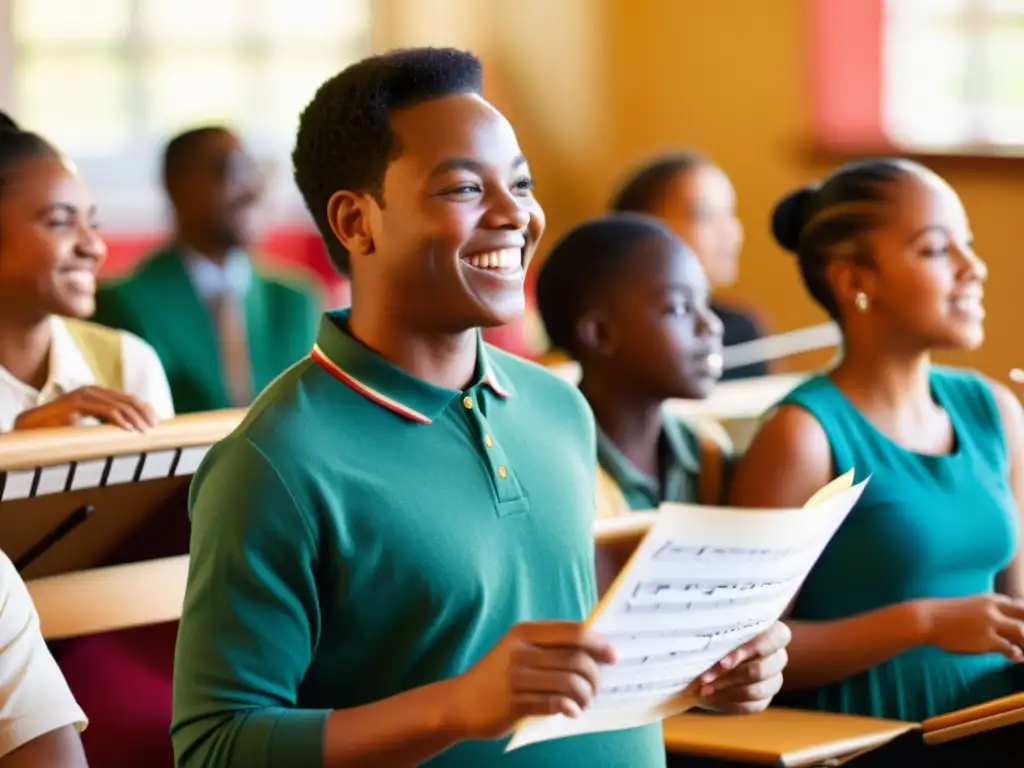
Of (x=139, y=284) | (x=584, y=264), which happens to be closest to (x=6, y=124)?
(x=584, y=264)

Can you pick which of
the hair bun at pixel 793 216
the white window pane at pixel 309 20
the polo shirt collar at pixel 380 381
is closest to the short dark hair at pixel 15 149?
the hair bun at pixel 793 216

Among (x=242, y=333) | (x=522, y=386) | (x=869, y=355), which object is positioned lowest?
(x=242, y=333)

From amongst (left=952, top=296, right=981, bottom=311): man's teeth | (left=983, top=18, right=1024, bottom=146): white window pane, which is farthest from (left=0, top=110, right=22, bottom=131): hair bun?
(left=983, top=18, right=1024, bottom=146): white window pane

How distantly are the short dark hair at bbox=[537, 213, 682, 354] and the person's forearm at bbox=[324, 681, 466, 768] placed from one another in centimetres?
128

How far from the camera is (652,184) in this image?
387cm

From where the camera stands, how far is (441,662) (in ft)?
4.66

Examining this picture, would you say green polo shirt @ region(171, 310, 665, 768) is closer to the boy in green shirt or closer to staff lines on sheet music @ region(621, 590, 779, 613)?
staff lines on sheet music @ region(621, 590, 779, 613)

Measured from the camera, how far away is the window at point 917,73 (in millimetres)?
5227

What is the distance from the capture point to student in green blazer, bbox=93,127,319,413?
3588mm

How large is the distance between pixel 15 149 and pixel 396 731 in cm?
144

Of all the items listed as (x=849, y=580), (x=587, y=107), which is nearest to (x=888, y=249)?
(x=849, y=580)

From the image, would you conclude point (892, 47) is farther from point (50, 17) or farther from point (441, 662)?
point (441, 662)

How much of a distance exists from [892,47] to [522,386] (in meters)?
4.06

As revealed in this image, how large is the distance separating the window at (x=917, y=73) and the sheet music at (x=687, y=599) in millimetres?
3970
